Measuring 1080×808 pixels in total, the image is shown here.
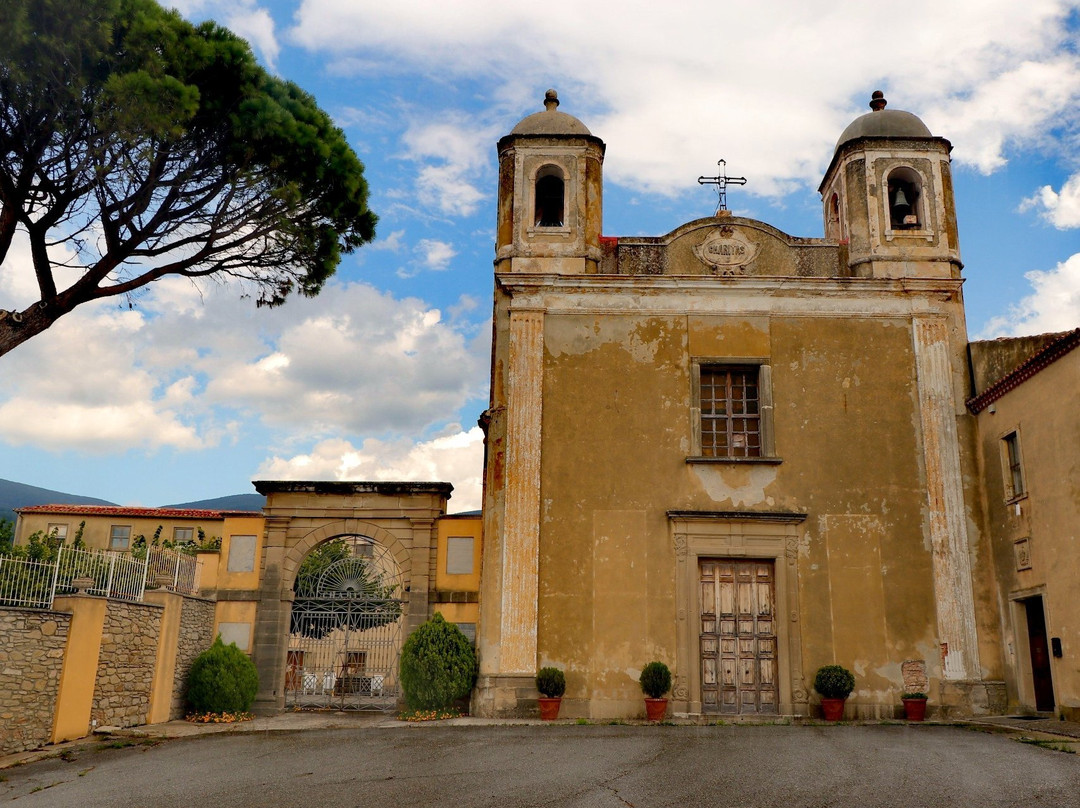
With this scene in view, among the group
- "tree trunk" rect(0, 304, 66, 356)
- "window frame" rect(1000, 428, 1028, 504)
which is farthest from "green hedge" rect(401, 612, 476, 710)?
"window frame" rect(1000, 428, 1028, 504)

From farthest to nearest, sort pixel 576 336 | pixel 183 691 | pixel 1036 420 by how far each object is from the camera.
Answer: pixel 576 336 → pixel 183 691 → pixel 1036 420

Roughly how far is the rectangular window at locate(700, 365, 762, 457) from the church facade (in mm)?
35

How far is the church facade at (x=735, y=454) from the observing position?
47.2 feet

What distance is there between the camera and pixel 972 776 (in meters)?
8.70

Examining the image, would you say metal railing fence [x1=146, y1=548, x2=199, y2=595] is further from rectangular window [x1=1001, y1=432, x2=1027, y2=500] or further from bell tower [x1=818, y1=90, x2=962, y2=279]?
rectangular window [x1=1001, y1=432, x2=1027, y2=500]

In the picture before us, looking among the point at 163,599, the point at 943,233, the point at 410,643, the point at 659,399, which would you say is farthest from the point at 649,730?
the point at 943,233

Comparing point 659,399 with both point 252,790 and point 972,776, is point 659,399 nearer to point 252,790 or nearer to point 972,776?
point 972,776

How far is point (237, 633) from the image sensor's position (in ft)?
51.7

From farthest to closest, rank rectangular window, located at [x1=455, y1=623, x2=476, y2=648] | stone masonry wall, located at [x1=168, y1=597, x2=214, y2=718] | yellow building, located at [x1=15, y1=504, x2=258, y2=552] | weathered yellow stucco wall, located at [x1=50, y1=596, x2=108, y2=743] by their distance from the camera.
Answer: yellow building, located at [x1=15, y1=504, x2=258, y2=552] → rectangular window, located at [x1=455, y1=623, x2=476, y2=648] → stone masonry wall, located at [x1=168, y1=597, x2=214, y2=718] → weathered yellow stucco wall, located at [x1=50, y1=596, x2=108, y2=743]

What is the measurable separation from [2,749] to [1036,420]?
14258 mm

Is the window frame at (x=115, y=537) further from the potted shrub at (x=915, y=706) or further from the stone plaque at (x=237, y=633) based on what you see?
the potted shrub at (x=915, y=706)

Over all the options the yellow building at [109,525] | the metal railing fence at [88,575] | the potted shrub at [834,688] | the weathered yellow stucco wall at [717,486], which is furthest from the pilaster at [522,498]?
the yellow building at [109,525]

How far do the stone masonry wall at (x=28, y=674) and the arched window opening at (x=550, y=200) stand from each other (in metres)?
10.4

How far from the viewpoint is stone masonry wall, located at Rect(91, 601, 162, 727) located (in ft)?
41.2
